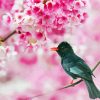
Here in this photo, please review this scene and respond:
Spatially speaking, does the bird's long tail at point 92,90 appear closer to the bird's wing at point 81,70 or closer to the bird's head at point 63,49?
the bird's wing at point 81,70

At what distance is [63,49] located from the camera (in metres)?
1.63

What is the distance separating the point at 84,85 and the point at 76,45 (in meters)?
0.18

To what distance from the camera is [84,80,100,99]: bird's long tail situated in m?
1.60

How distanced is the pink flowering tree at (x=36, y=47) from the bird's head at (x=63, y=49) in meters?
0.02

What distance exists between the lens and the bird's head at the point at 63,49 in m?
Answer: 1.63

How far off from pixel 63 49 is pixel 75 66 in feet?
0.30

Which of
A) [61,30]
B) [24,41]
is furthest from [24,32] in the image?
[61,30]

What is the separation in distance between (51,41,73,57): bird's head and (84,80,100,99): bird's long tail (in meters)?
0.15

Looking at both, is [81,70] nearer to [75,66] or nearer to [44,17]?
[75,66]

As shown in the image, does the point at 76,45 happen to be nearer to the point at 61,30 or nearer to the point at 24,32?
the point at 61,30

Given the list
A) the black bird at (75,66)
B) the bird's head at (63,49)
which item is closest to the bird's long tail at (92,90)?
the black bird at (75,66)

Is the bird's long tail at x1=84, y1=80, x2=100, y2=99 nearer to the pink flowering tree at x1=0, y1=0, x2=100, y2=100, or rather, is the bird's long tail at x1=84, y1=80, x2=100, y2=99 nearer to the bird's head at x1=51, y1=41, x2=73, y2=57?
the pink flowering tree at x1=0, y1=0, x2=100, y2=100

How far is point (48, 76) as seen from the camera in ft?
5.33

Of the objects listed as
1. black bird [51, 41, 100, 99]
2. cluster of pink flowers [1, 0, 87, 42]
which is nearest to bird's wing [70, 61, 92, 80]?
black bird [51, 41, 100, 99]
